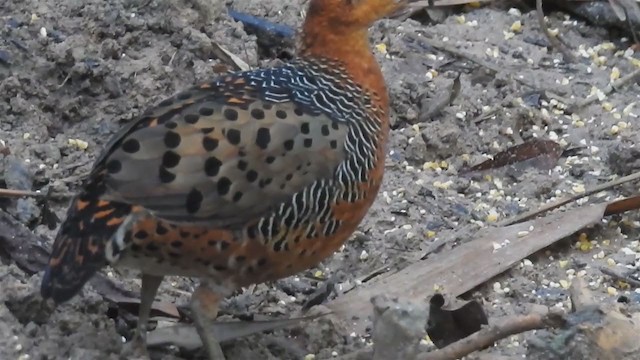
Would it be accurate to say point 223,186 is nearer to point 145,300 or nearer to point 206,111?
point 206,111

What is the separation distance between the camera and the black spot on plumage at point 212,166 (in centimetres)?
429

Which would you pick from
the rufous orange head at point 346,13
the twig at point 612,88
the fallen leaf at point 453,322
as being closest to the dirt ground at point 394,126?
the twig at point 612,88

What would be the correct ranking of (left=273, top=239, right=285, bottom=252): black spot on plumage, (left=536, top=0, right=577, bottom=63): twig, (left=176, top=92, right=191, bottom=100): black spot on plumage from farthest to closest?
(left=536, top=0, right=577, bottom=63): twig → (left=176, top=92, right=191, bottom=100): black spot on plumage → (left=273, top=239, right=285, bottom=252): black spot on plumage

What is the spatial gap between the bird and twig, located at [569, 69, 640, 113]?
1.99 metres

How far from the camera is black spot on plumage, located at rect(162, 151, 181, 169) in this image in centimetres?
425

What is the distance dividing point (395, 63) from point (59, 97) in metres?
1.59

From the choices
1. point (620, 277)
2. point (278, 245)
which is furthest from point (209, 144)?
point (620, 277)

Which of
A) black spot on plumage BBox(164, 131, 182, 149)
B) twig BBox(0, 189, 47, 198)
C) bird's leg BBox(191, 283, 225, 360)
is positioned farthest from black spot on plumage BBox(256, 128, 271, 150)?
twig BBox(0, 189, 47, 198)

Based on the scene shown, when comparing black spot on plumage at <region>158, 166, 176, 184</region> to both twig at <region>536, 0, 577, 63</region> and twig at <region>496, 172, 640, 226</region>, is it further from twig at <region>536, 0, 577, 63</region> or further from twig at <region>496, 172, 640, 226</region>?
twig at <region>536, 0, 577, 63</region>

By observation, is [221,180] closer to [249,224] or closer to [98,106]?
[249,224]

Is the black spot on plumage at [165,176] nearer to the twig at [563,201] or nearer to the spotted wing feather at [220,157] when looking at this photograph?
the spotted wing feather at [220,157]

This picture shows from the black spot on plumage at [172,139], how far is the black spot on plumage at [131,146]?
8 centimetres

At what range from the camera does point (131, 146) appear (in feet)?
14.1

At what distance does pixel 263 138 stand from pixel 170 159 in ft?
1.01
